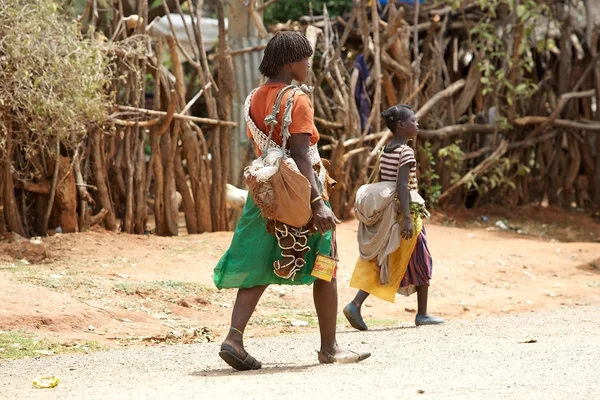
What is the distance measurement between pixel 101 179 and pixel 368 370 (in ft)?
15.8

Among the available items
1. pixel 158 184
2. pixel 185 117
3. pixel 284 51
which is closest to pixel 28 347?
pixel 284 51

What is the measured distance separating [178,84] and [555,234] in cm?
558

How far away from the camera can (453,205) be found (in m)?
12.9

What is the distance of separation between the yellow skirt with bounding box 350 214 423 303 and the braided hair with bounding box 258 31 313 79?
214 centimetres

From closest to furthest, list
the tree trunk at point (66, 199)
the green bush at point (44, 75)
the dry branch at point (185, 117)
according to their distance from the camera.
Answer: the green bush at point (44, 75) < the tree trunk at point (66, 199) < the dry branch at point (185, 117)

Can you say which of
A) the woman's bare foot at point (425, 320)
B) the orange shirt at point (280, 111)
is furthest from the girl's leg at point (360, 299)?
the orange shirt at point (280, 111)

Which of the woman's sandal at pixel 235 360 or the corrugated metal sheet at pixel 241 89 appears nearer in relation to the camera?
the woman's sandal at pixel 235 360

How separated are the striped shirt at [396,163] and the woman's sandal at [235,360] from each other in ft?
7.07

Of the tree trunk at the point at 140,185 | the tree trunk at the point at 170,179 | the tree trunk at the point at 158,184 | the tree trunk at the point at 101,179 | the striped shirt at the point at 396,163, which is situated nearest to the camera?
the striped shirt at the point at 396,163

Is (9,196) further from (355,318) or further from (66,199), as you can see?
(355,318)

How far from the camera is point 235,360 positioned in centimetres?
434

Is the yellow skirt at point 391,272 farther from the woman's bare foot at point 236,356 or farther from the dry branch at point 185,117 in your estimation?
the dry branch at point 185,117

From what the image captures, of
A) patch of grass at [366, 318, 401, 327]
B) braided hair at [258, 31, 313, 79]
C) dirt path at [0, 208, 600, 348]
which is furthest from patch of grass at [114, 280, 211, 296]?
braided hair at [258, 31, 313, 79]

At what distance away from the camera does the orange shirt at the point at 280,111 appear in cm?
427
